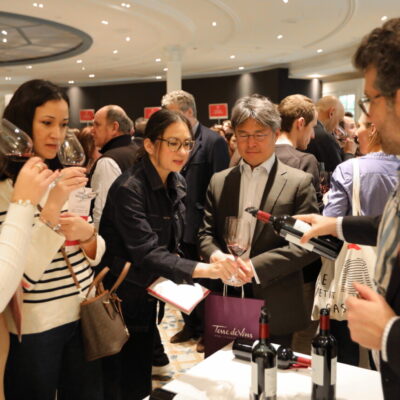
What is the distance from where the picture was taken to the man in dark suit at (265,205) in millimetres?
2172

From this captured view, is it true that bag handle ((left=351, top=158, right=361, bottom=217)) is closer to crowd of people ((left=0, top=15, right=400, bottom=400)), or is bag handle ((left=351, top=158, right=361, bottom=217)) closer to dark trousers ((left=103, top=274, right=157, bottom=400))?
crowd of people ((left=0, top=15, right=400, bottom=400))

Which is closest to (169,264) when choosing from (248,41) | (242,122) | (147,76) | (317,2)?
(242,122)

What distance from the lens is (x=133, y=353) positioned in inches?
90.8

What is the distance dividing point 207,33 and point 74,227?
10206 mm

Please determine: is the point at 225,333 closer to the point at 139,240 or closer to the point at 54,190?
the point at 139,240

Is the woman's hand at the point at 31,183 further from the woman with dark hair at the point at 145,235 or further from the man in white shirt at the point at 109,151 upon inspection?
the man in white shirt at the point at 109,151

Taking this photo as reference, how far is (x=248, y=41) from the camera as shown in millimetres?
11828

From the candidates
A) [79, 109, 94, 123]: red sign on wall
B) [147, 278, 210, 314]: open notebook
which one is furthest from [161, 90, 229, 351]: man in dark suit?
[79, 109, 94, 123]: red sign on wall

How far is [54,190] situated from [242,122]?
42.2 inches

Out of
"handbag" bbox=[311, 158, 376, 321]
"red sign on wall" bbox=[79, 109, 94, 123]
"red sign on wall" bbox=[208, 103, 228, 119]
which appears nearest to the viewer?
"handbag" bbox=[311, 158, 376, 321]

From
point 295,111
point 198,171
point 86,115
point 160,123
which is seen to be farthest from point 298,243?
point 86,115

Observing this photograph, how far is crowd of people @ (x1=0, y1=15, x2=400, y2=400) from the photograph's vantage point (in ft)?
3.92

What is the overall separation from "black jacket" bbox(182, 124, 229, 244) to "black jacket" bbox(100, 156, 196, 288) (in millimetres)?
1444

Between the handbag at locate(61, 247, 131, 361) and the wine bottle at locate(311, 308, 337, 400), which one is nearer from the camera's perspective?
the wine bottle at locate(311, 308, 337, 400)
